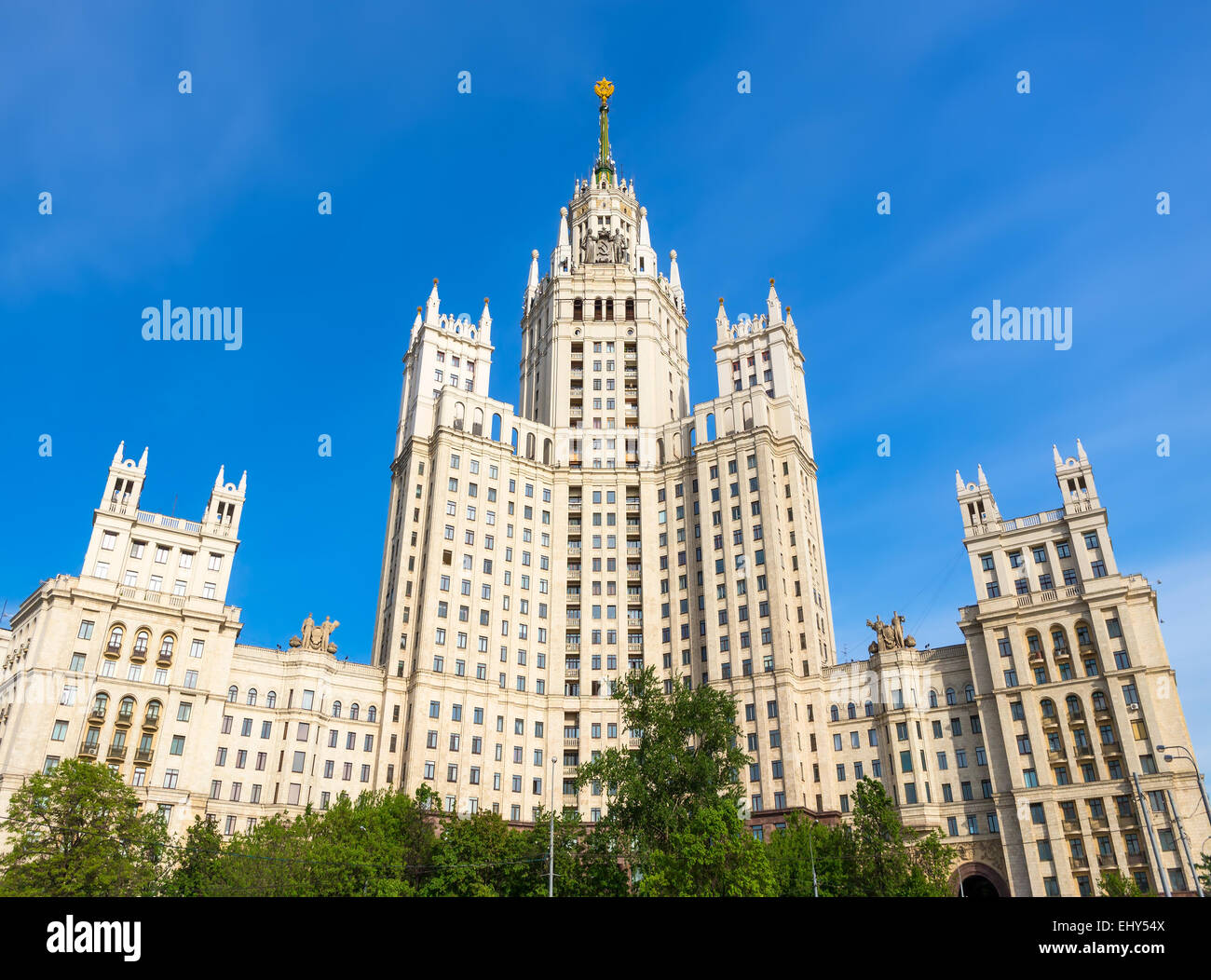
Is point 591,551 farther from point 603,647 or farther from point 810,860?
point 810,860

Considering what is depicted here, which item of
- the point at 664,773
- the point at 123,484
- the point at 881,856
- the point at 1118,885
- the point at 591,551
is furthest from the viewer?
the point at 591,551

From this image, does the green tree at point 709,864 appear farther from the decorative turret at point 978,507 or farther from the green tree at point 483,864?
the decorative turret at point 978,507

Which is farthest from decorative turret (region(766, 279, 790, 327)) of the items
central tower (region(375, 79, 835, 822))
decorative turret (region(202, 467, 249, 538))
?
decorative turret (region(202, 467, 249, 538))

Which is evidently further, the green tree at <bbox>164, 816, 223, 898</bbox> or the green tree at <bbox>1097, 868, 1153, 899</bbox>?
the green tree at <bbox>1097, 868, 1153, 899</bbox>

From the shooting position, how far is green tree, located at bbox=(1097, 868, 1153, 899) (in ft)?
246

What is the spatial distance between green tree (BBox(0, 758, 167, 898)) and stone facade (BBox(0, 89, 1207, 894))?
2299cm

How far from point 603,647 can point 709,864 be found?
69.8 metres

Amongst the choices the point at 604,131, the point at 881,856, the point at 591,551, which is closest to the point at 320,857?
the point at 881,856

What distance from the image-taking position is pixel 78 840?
68.9 m

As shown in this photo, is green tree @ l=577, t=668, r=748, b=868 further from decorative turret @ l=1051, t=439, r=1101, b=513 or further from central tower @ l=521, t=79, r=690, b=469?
central tower @ l=521, t=79, r=690, b=469

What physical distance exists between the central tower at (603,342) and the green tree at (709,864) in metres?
85.9
